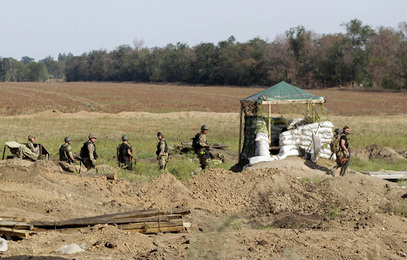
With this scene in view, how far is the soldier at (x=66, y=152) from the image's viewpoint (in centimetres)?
1409

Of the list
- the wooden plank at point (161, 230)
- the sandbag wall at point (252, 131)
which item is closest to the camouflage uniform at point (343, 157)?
the sandbag wall at point (252, 131)

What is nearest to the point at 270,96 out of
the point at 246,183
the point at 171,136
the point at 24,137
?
the point at 246,183

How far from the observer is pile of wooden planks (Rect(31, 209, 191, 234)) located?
25.9 feet

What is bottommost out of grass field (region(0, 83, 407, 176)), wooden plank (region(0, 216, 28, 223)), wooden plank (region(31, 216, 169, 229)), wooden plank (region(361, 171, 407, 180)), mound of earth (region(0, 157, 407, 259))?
grass field (region(0, 83, 407, 176))

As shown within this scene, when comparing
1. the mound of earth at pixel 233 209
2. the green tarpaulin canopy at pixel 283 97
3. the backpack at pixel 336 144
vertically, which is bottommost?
the mound of earth at pixel 233 209

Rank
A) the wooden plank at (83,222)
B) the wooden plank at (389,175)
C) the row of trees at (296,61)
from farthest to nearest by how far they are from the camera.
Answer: the row of trees at (296,61) → the wooden plank at (389,175) → the wooden plank at (83,222)

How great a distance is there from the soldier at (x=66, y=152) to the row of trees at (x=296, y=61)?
53.1 metres

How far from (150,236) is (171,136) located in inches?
727

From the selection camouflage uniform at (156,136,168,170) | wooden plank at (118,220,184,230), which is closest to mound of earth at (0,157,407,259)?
wooden plank at (118,220,184,230)

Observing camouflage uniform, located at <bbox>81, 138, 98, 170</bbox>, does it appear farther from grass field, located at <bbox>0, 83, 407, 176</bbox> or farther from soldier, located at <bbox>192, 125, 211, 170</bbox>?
soldier, located at <bbox>192, 125, 211, 170</bbox>

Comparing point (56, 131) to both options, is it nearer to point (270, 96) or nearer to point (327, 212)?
point (270, 96)

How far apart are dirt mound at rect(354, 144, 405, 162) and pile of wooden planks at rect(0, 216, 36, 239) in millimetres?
14189

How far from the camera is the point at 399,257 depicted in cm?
815

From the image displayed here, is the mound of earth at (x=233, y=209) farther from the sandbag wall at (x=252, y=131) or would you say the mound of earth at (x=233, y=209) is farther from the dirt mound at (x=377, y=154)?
the dirt mound at (x=377, y=154)
